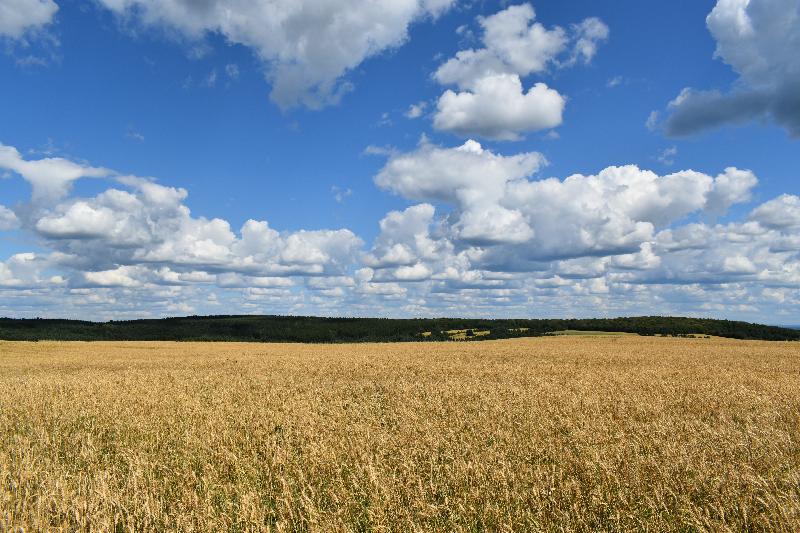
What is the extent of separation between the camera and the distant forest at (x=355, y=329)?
97744 millimetres

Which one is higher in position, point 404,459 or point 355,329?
point 404,459

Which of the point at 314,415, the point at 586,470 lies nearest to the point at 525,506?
the point at 586,470

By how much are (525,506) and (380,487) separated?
1.82 metres

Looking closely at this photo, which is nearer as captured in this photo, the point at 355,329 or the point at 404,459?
the point at 404,459

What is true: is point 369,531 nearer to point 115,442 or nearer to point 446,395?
point 115,442

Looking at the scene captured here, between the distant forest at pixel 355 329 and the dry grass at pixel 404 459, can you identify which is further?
the distant forest at pixel 355 329

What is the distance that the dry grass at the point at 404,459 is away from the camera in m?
5.61

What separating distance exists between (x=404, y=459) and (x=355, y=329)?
150 metres

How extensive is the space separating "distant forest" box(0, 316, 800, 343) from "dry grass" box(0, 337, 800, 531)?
273 feet

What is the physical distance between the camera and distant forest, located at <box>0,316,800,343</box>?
97744 mm

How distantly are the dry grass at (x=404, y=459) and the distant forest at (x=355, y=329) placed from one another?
83.2 meters

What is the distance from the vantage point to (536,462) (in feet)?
24.8

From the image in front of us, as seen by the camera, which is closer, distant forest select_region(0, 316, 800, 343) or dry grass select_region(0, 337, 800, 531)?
dry grass select_region(0, 337, 800, 531)

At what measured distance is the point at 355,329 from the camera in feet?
511
